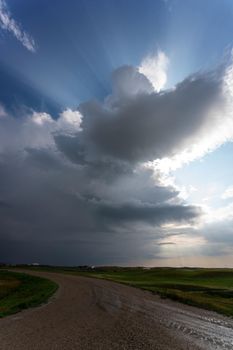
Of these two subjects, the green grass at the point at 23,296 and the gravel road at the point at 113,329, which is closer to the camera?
the gravel road at the point at 113,329

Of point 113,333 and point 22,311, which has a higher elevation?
point 22,311

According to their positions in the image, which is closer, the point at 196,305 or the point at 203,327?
the point at 203,327

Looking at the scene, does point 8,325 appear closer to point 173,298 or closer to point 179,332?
point 179,332

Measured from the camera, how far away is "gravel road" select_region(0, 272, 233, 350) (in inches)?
563

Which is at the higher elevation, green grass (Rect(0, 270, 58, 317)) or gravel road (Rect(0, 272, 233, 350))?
green grass (Rect(0, 270, 58, 317))

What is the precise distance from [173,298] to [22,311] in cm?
1550

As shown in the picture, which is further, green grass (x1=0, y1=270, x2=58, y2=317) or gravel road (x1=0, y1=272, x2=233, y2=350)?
green grass (x1=0, y1=270, x2=58, y2=317)

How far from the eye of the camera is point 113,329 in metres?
17.4

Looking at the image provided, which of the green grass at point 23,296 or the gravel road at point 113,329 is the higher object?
the green grass at point 23,296

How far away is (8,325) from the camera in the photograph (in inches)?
755

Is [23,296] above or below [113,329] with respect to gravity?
above

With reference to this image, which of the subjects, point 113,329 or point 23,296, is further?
point 23,296

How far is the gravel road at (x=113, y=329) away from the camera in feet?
47.0

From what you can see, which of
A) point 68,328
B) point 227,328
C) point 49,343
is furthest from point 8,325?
point 227,328
